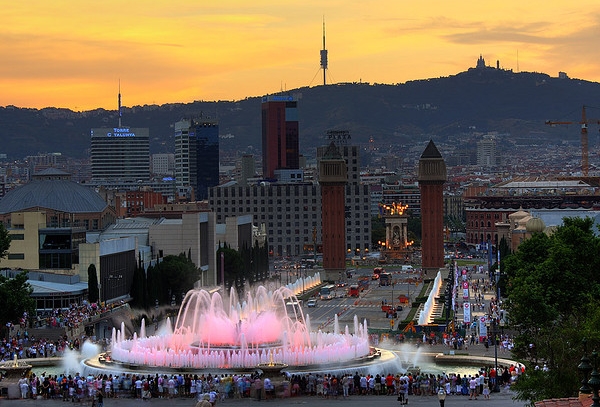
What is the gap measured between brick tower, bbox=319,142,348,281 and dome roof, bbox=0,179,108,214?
28798mm

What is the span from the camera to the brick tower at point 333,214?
17775 cm

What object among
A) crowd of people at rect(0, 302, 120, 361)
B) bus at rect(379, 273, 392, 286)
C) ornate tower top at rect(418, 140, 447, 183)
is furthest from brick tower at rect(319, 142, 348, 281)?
crowd of people at rect(0, 302, 120, 361)

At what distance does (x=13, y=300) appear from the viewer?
74062 mm

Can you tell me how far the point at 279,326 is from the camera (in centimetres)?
6844

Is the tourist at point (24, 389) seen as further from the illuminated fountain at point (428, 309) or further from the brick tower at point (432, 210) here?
the brick tower at point (432, 210)

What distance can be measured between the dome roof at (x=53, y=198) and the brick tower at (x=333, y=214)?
94.5 feet

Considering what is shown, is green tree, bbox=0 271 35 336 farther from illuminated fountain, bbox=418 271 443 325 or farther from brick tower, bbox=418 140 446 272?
brick tower, bbox=418 140 446 272

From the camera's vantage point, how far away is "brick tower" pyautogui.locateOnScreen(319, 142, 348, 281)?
177750 mm

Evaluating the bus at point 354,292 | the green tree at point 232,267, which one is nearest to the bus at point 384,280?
the bus at point 354,292

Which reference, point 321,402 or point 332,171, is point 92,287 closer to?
point 321,402

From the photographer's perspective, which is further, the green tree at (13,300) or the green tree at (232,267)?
the green tree at (232,267)

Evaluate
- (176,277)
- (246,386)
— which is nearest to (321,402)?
(246,386)

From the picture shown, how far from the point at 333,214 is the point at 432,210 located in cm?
1266

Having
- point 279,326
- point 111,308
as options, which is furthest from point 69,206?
point 279,326
